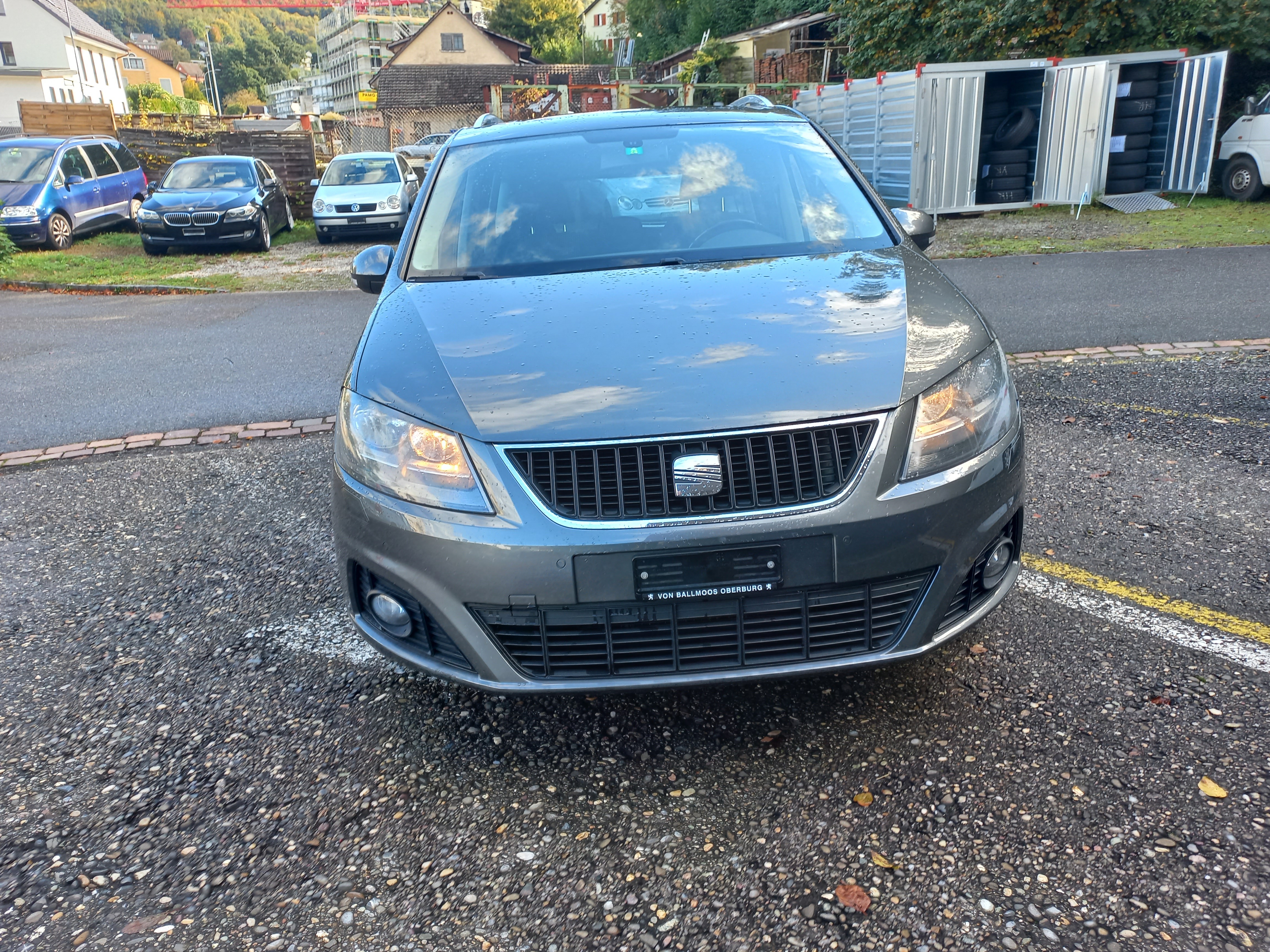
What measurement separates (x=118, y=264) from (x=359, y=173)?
15.0 ft

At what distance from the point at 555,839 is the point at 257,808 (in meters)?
0.79

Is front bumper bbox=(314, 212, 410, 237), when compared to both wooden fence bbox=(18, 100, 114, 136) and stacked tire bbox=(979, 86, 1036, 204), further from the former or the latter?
wooden fence bbox=(18, 100, 114, 136)

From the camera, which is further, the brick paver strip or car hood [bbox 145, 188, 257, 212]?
car hood [bbox 145, 188, 257, 212]

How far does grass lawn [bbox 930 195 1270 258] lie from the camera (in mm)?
11891

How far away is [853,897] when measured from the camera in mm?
2107

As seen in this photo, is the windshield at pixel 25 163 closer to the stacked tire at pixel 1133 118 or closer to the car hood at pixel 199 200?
the car hood at pixel 199 200

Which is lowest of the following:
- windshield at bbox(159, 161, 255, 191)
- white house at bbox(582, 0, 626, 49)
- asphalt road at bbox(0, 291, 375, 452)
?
asphalt road at bbox(0, 291, 375, 452)

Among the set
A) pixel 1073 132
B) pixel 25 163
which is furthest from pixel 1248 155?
pixel 25 163

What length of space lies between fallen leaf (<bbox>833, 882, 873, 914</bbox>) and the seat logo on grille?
91 cm

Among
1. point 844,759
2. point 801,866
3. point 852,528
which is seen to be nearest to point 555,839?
point 801,866

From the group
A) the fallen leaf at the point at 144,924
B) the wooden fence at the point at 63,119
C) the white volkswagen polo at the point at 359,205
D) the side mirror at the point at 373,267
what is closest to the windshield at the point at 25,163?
the white volkswagen polo at the point at 359,205

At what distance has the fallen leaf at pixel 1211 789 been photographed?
2.33 metres

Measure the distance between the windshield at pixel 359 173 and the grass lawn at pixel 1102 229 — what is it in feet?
30.6

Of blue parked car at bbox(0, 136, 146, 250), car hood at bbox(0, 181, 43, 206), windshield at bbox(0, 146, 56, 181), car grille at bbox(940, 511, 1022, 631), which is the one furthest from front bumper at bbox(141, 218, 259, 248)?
car grille at bbox(940, 511, 1022, 631)
